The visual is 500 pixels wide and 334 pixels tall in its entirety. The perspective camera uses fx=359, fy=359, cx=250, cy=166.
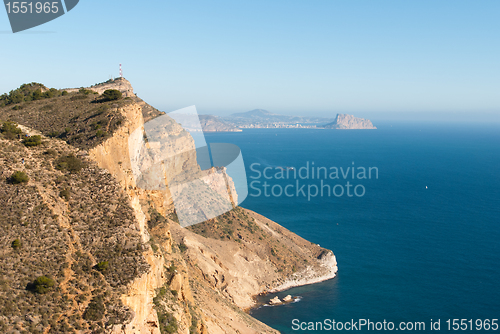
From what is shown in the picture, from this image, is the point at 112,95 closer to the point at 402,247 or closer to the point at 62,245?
the point at 62,245

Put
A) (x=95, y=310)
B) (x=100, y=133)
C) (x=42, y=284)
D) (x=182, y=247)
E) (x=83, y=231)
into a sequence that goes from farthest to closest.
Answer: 1. (x=182, y=247)
2. (x=100, y=133)
3. (x=83, y=231)
4. (x=95, y=310)
5. (x=42, y=284)

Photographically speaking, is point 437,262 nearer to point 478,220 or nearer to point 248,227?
point 478,220

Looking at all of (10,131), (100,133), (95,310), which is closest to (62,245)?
(95,310)

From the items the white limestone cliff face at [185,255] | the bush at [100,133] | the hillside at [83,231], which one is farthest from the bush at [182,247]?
the bush at [100,133]

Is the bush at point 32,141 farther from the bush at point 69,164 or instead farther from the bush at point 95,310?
the bush at point 95,310

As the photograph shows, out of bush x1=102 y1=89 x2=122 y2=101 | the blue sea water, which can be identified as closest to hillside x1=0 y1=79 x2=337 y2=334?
bush x1=102 y1=89 x2=122 y2=101

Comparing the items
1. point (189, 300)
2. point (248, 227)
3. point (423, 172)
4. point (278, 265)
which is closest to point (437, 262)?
point (278, 265)
